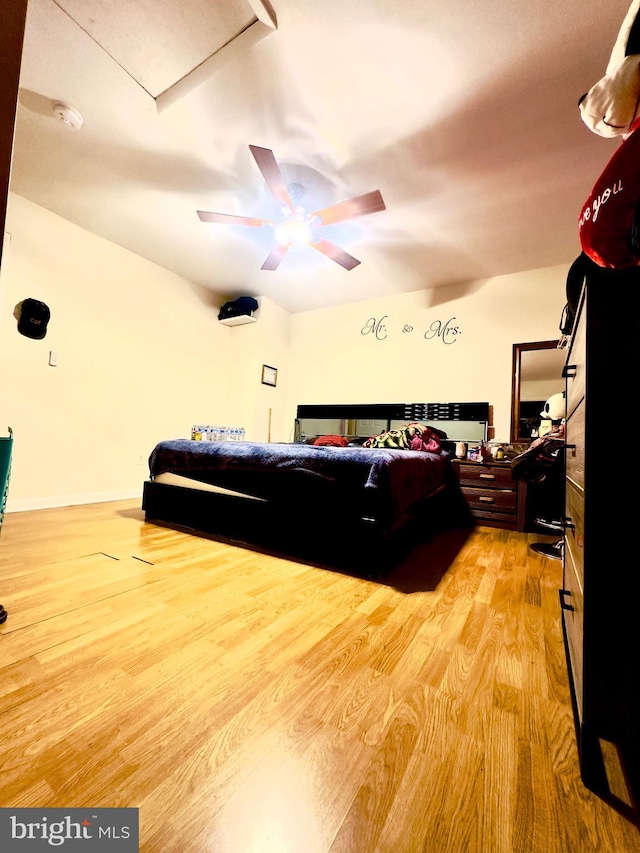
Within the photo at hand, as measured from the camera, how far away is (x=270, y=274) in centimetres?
421

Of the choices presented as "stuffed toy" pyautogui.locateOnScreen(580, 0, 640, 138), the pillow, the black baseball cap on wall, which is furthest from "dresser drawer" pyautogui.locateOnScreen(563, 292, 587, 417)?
the black baseball cap on wall

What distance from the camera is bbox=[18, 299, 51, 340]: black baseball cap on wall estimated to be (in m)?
3.01

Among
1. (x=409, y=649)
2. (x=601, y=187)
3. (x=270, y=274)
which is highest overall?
(x=270, y=274)

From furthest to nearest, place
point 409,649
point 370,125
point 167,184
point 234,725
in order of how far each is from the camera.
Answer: point 167,184 < point 370,125 < point 409,649 < point 234,725

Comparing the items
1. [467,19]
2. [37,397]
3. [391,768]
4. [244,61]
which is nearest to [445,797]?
[391,768]

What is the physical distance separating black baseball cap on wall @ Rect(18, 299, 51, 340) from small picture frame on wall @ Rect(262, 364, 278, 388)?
249 cm

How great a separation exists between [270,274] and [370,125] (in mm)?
2268

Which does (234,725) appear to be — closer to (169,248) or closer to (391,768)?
(391,768)

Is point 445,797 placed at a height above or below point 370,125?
below

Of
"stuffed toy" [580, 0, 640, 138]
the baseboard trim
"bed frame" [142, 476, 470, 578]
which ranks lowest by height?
the baseboard trim

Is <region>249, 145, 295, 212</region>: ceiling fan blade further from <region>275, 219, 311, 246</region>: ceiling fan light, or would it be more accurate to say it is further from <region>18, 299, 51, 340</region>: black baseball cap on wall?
<region>18, 299, 51, 340</region>: black baseball cap on wall

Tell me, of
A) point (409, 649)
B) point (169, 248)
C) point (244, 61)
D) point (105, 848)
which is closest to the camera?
point (105, 848)

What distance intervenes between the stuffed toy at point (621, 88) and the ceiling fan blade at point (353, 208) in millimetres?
1582

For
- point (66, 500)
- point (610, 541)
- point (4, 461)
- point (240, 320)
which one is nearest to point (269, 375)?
point (240, 320)
